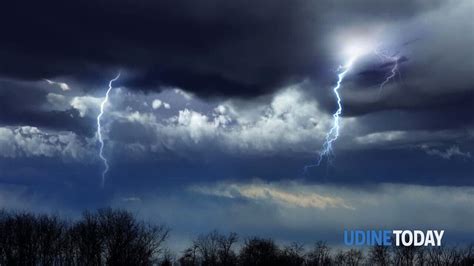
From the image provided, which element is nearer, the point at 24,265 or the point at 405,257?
the point at 24,265

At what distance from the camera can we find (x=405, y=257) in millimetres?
141125

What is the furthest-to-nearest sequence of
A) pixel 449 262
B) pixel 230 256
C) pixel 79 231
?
1. pixel 230 256
2. pixel 449 262
3. pixel 79 231

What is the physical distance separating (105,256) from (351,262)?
238ft

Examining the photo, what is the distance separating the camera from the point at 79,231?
116 meters

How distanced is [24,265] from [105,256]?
49.3 ft

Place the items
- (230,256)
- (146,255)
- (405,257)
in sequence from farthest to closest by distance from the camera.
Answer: (230,256) < (405,257) < (146,255)

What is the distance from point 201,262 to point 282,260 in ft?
76.9

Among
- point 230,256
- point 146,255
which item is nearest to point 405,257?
point 230,256

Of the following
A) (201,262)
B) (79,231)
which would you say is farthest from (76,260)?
(201,262)

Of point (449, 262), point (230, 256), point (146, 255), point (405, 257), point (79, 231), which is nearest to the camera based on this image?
point (146, 255)

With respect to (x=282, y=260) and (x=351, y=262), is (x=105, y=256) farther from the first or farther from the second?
(x=351, y=262)

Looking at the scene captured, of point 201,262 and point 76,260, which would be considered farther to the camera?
point 201,262

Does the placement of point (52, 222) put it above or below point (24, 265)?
above

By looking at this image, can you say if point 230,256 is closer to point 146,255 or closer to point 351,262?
point 351,262
